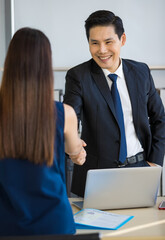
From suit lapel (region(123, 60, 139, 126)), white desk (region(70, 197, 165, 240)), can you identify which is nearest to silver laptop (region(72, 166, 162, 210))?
white desk (region(70, 197, 165, 240))

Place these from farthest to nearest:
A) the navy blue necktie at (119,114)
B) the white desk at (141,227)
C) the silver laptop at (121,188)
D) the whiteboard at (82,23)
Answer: the whiteboard at (82,23) → the navy blue necktie at (119,114) → the silver laptop at (121,188) → the white desk at (141,227)

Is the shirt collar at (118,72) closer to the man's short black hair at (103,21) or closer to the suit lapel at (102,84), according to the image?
the suit lapel at (102,84)

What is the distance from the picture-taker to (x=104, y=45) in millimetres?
2525

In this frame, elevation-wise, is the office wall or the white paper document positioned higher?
the office wall

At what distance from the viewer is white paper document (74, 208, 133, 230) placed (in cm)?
194

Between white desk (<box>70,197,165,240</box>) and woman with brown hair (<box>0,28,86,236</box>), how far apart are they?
510 mm

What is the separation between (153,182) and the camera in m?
2.16

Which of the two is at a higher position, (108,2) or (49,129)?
(108,2)

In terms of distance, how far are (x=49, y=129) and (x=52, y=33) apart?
10.8ft

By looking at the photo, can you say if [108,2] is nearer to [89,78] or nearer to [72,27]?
[72,27]

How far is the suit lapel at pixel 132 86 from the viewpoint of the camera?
2535 millimetres

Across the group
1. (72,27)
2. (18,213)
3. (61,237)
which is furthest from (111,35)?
(72,27)

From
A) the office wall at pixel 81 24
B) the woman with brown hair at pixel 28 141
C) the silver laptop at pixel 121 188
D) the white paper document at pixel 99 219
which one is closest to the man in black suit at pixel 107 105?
the silver laptop at pixel 121 188

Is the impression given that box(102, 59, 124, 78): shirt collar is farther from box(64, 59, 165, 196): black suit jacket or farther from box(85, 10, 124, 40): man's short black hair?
box(85, 10, 124, 40): man's short black hair
